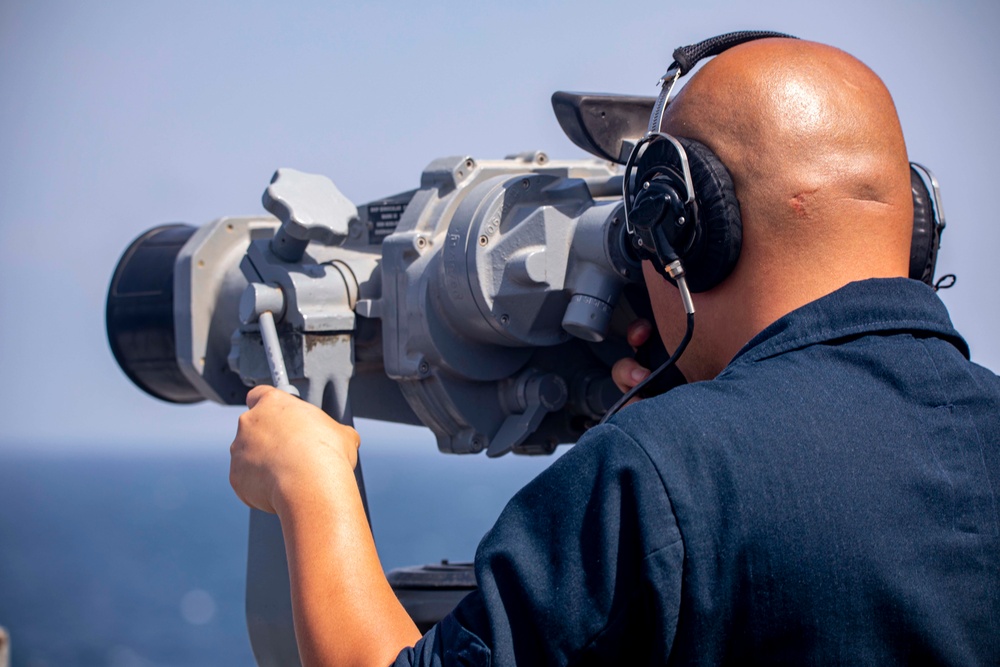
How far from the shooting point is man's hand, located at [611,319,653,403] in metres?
2.37

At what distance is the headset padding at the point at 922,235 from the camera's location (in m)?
2.21

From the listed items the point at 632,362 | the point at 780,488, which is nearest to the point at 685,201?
the point at 780,488

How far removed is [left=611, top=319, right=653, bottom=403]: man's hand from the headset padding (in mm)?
505

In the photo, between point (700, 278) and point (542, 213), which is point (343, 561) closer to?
point (700, 278)

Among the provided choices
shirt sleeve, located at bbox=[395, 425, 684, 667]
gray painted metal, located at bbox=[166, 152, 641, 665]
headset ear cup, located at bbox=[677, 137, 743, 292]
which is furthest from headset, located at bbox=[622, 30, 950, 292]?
gray painted metal, located at bbox=[166, 152, 641, 665]

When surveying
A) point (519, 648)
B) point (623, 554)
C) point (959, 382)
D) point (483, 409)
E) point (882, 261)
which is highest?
point (882, 261)

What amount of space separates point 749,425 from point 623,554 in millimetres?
208

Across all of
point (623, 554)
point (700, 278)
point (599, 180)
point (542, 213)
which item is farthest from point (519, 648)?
point (599, 180)

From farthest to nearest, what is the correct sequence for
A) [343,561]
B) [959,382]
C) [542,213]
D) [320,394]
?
[320,394] < [542,213] < [343,561] < [959,382]

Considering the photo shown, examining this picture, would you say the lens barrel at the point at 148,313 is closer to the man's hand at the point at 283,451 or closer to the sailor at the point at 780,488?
the man's hand at the point at 283,451

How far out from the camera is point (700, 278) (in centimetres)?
167

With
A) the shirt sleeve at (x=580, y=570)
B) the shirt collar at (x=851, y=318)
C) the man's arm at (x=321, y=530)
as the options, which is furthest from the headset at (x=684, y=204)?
the man's arm at (x=321, y=530)

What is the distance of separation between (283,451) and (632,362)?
813mm

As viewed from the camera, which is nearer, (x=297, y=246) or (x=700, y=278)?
(x=700, y=278)
